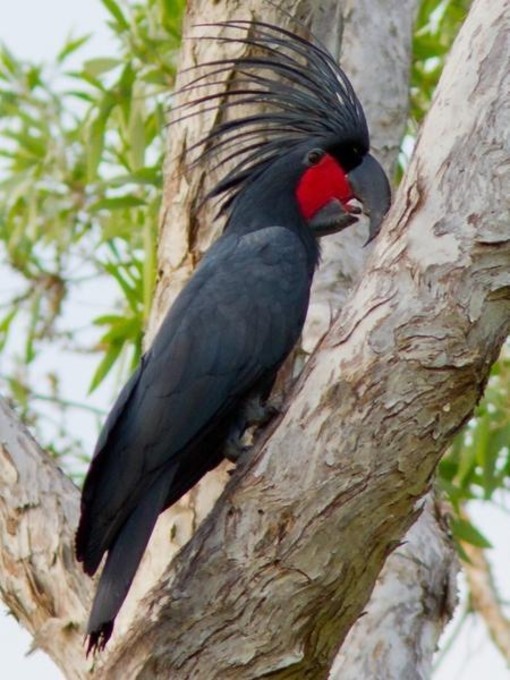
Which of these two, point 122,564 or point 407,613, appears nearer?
point 122,564

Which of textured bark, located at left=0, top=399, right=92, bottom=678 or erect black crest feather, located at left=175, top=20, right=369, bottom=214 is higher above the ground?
erect black crest feather, located at left=175, top=20, right=369, bottom=214

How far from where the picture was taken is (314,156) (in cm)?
458

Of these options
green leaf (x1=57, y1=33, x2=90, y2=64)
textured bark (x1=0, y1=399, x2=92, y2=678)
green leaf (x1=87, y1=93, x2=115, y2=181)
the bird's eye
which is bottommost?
textured bark (x1=0, y1=399, x2=92, y2=678)

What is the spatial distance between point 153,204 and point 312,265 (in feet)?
4.75

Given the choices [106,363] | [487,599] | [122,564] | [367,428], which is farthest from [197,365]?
[487,599]

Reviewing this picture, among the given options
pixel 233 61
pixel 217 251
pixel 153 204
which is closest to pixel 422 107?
pixel 153 204

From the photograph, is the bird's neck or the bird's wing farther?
the bird's neck

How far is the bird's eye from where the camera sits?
4.56 m

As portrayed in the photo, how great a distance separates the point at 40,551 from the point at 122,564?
0.79 meters

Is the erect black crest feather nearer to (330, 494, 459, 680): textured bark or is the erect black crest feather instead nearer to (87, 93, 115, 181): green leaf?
(87, 93, 115, 181): green leaf

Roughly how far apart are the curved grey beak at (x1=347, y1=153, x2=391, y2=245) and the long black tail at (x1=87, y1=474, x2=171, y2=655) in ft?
3.73

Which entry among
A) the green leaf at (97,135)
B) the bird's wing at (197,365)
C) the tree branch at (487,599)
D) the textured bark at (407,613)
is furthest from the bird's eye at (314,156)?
the tree branch at (487,599)

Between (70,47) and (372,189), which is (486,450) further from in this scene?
(70,47)

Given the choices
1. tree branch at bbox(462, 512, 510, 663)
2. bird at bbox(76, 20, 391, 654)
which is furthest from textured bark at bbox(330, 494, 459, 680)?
tree branch at bbox(462, 512, 510, 663)
